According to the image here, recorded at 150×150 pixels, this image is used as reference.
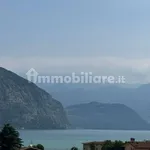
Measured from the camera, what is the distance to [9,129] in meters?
39.8

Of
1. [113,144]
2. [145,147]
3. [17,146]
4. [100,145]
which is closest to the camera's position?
[17,146]

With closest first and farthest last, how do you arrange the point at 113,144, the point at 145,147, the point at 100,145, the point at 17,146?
1. the point at 17,146
2. the point at 145,147
3. the point at 113,144
4. the point at 100,145

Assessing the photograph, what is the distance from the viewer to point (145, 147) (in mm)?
48906

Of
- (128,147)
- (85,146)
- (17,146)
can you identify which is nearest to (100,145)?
(85,146)

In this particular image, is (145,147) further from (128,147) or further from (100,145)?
(100,145)

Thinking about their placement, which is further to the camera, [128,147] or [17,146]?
[128,147]

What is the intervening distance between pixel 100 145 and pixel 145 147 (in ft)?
35.2

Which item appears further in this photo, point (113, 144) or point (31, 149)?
point (113, 144)

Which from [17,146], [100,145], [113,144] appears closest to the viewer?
[17,146]

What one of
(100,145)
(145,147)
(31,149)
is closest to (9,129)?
(31,149)

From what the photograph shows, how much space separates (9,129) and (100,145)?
68.3 ft

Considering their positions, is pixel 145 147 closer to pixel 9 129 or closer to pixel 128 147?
pixel 128 147

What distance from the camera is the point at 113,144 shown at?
53.5m

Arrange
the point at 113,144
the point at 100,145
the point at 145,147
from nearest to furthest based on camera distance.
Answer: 1. the point at 145,147
2. the point at 113,144
3. the point at 100,145
